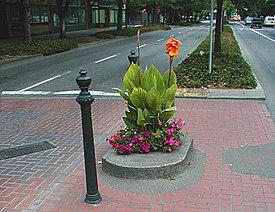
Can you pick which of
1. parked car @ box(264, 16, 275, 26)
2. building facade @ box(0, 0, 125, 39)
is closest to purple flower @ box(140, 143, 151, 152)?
building facade @ box(0, 0, 125, 39)

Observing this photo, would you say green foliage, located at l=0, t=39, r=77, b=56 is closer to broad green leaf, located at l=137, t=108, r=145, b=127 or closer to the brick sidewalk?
the brick sidewalk

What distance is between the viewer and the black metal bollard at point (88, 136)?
3.64 m

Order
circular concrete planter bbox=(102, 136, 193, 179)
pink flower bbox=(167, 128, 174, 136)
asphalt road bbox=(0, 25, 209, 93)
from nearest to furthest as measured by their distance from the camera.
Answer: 1. circular concrete planter bbox=(102, 136, 193, 179)
2. pink flower bbox=(167, 128, 174, 136)
3. asphalt road bbox=(0, 25, 209, 93)

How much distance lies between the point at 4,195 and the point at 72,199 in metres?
0.79

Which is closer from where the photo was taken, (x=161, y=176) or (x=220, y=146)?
(x=161, y=176)

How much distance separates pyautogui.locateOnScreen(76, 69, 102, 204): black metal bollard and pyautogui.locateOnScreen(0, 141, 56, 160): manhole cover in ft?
6.22

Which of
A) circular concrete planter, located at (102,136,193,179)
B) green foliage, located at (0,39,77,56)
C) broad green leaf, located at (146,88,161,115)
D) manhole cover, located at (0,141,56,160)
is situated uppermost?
broad green leaf, located at (146,88,161,115)

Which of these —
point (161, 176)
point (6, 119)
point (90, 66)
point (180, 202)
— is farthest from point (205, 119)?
point (90, 66)

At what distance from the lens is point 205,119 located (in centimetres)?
693

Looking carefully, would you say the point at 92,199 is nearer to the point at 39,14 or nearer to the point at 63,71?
the point at 63,71

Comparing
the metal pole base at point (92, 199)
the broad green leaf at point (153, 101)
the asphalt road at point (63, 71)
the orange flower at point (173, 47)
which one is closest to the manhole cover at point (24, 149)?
the broad green leaf at point (153, 101)

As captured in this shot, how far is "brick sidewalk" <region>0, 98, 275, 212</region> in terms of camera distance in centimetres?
387

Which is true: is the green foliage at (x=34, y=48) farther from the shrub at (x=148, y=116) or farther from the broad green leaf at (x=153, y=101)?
the broad green leaf at (x=153, y=101)

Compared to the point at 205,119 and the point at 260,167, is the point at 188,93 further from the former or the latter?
the point at 260,167
